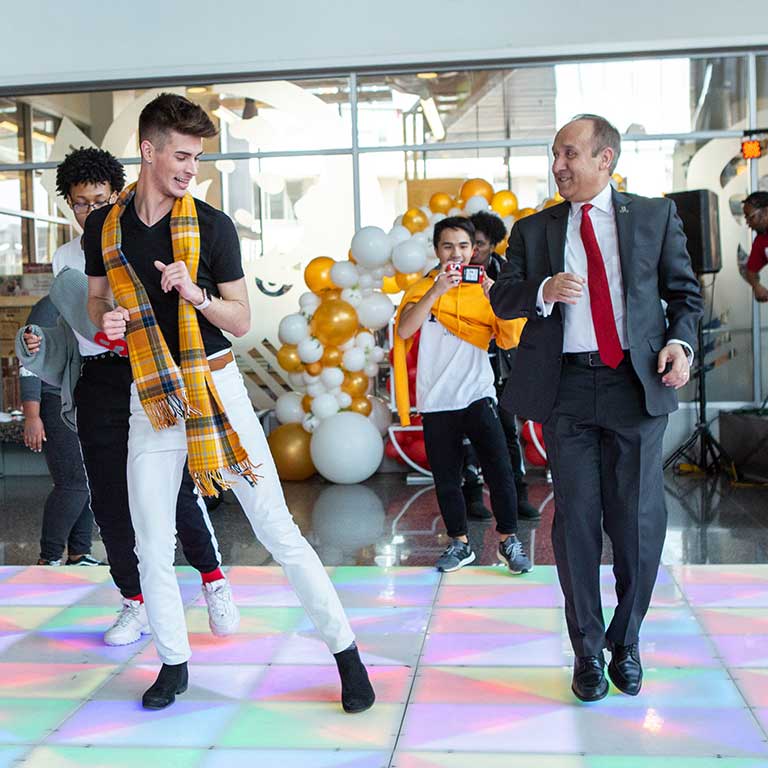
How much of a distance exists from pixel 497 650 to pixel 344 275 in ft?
14.1

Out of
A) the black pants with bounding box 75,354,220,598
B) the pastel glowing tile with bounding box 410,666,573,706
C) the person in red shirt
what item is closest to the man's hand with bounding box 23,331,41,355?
the black pants with bounding box 75,354,220,598

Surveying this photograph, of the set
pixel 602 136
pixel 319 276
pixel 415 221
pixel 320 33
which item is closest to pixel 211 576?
pixel 602 136

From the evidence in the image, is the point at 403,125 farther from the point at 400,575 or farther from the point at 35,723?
the point at 35,723

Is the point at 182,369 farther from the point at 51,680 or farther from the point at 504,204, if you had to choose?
the point at 504,204

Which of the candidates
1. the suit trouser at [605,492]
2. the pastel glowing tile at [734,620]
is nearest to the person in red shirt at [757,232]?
the pastel glowing tile at [734,620]

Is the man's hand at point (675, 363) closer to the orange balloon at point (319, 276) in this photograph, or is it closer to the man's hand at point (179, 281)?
the man's hand at point (179, 281)

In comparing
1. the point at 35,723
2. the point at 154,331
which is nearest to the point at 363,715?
the point at 35,723

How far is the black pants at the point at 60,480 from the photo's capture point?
4.72 meters

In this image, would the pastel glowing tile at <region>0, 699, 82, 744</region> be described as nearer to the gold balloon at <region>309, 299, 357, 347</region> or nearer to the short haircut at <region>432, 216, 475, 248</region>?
the short haircut at <region>432, 216, 475, 248</region>

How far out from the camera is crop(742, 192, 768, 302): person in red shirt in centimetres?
710

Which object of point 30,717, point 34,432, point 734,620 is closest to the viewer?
point 30,717

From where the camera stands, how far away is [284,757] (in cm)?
272

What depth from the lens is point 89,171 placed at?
11.8 ft

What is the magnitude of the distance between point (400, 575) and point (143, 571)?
1802 mm
